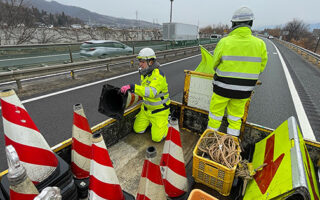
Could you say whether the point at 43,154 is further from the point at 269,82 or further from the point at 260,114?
the point at 269,82

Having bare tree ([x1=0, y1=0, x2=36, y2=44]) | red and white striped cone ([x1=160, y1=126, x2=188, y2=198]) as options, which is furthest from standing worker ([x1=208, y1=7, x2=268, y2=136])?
bare tree ([x1=0, y1=0, x2=36, y2=44])

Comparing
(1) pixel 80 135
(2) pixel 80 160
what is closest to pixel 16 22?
(1) pixel 80 135

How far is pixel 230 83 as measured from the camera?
101 inches

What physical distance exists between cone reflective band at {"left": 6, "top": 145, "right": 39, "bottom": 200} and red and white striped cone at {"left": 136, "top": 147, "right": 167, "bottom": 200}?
754mm

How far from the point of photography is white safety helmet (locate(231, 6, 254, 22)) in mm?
2506

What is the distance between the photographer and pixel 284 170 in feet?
5.20

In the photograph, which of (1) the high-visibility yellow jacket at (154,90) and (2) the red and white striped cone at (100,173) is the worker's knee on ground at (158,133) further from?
(2) the red and white striped cone at (100,173)

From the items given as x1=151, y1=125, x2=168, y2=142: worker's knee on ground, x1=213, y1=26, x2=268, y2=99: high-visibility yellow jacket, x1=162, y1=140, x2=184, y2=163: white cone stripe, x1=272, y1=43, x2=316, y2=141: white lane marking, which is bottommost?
x1=272, y1=43, x2=316, y2=141: white lane marking

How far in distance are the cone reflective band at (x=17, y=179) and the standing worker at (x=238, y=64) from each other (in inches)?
96.7

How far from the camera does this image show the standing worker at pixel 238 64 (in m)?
2.46

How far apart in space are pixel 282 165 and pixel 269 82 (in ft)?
24.7

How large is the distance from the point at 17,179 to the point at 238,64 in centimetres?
265

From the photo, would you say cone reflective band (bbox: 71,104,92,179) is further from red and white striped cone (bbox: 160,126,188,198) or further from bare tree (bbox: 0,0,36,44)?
bare tree (bbox: 0,0,36,44)

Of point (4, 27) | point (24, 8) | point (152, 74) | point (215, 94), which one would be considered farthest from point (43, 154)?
point (24, 8)
